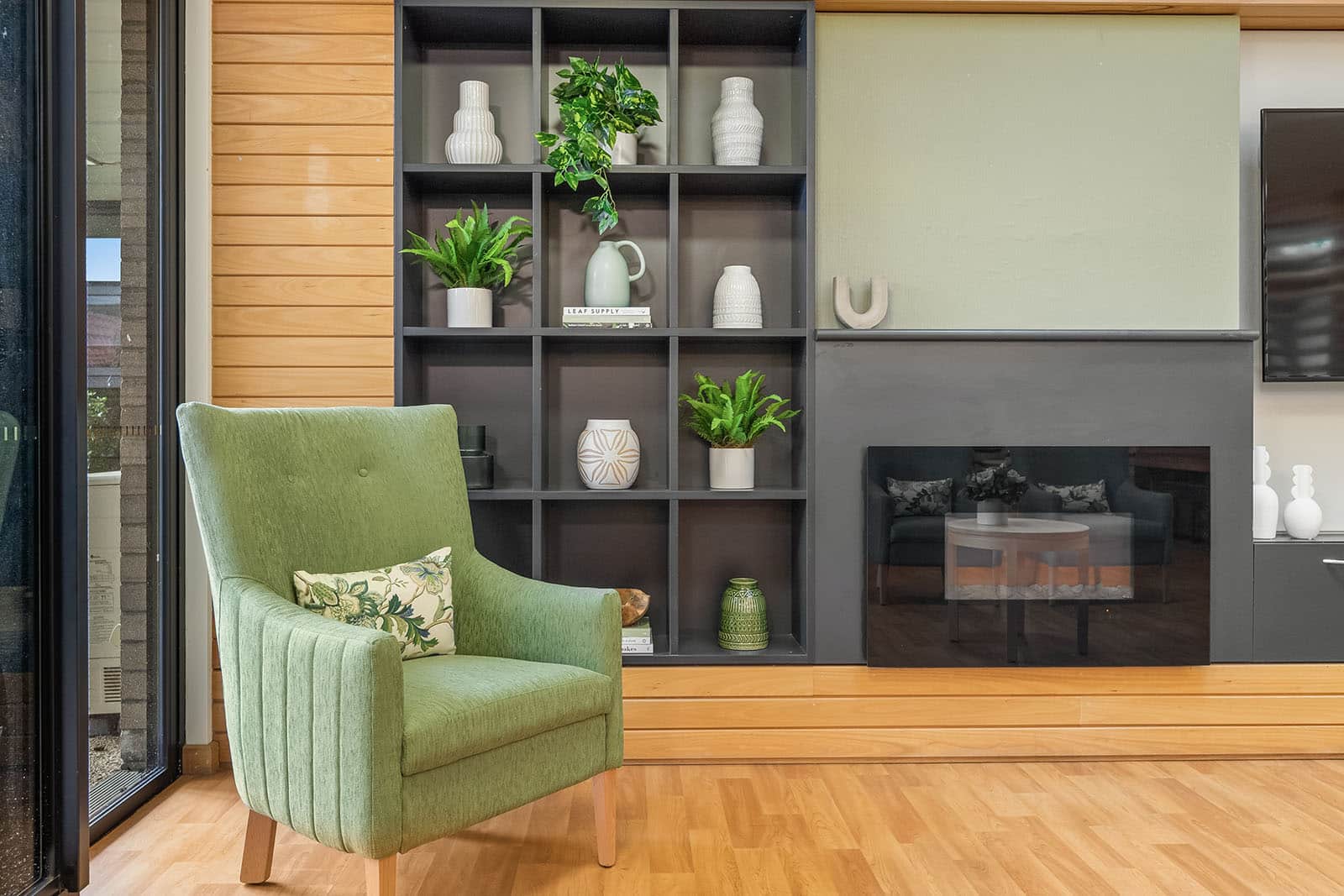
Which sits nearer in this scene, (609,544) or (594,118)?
(594,118)

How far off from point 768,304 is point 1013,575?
3.69 ft

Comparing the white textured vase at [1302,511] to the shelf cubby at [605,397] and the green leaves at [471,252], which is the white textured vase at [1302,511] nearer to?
the shelf cubby at [605,397]

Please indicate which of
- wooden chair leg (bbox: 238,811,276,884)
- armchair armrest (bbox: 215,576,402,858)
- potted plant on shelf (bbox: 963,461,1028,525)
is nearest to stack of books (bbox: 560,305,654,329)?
potted plant on shelf (bbox: 963,461,1028,525)

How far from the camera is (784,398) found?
116 inches

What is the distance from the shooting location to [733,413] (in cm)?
273

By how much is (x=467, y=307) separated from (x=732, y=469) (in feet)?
3.04

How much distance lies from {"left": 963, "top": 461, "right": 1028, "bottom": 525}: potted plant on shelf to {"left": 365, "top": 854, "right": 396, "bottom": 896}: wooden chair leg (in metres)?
1.86

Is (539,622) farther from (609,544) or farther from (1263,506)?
(1263,506)

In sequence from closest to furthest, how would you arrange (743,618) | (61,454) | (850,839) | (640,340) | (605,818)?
1. (61,454)
2. (605,818)
3. (850,839)
4. (743,618)
5. (640,340)

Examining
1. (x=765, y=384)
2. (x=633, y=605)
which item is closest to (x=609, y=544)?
(x=633, y=605)

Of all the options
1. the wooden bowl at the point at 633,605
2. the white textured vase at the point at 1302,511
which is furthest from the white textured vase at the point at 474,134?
the white textured vase at the point at 1302,511

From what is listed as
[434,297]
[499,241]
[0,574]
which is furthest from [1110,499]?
[0,574]

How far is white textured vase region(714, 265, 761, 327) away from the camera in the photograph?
2.78 metres

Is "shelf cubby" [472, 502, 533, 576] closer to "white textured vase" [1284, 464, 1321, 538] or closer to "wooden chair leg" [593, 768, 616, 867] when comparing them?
"wooden chair leg" [593, 768, 616, 867]
